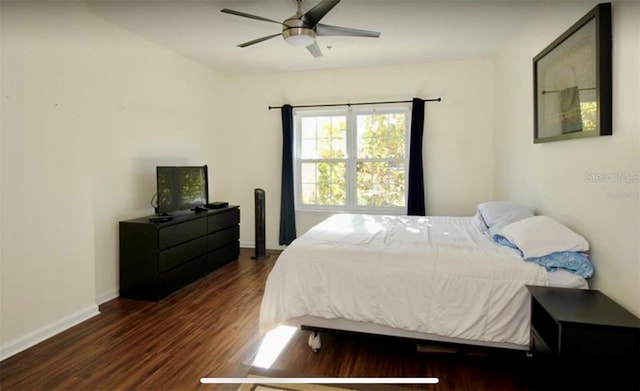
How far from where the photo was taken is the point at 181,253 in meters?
3.51

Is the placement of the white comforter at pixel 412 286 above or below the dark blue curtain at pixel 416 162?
below

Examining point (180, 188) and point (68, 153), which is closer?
point (68, 153)

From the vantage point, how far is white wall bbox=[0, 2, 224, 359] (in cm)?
234

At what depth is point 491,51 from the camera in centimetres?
404

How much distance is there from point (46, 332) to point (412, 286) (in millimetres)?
2621

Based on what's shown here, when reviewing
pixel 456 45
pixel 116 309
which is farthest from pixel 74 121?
pixel 456 45

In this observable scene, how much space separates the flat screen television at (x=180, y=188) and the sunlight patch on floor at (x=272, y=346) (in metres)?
1.82

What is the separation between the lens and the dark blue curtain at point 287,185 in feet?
15.9

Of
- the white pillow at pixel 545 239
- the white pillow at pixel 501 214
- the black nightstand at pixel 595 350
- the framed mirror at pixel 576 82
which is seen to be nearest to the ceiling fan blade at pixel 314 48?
the framed mirror at pixel 576 82

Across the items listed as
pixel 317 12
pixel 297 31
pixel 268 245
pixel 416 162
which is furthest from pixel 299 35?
pixel 268 245

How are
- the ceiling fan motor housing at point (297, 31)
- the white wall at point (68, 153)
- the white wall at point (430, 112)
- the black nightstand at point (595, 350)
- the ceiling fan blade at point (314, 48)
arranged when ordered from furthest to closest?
the white wall at point (430, 112) < the ceiling fan blade at point (314, 48) < the ceiling fan motor housing at point (297, 31) < the white wall at point (68, 153) < the black nightstand at point (595, 350)

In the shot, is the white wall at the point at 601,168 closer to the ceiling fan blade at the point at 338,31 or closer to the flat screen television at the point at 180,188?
the ceiling fan blade at the point at 338,31

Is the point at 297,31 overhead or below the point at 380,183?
overhead

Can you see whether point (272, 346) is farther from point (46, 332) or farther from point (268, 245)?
point (268, 245)
